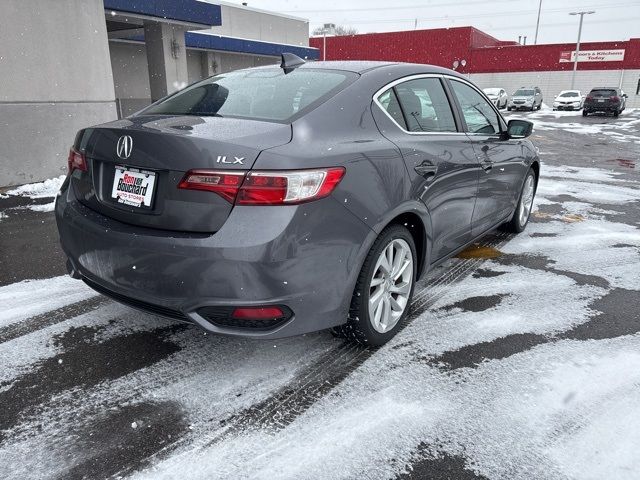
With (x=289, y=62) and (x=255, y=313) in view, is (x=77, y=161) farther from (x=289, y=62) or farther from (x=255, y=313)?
(x=289, y=62)

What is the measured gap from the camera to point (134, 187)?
2465 millimetres

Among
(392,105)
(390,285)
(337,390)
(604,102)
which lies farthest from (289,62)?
(604,102)

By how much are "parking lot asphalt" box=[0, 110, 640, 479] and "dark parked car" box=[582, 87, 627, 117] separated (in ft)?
101

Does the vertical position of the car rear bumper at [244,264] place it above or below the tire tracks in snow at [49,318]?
above

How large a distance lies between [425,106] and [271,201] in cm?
168

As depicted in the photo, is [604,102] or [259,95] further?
[604,102]

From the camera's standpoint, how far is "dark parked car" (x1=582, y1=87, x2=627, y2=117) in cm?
2977

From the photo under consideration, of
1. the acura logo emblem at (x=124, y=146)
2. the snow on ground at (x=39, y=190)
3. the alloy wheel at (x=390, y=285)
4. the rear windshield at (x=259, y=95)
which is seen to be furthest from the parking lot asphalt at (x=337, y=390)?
the snow on ground at (x=39, y=190)

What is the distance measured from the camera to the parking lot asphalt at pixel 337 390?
2.09 m

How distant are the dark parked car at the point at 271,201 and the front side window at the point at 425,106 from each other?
17mm

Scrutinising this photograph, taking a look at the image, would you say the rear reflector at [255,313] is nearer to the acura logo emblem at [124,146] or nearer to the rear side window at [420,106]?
the acura logo emblem at [124,146]

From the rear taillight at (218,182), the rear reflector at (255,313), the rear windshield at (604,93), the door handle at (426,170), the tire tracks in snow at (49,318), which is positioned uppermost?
the rear windshield at (604,93)

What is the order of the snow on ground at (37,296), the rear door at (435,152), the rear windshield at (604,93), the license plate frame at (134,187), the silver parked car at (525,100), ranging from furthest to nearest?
the silver parked car at (525,100) → the rear windshield at (604,93) → the snow on ground at (37,296) → the rear door at (435,152) → the license plate frame at (134,187)

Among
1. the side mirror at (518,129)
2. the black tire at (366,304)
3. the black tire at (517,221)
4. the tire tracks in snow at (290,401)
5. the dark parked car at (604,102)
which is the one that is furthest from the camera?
the dark parked car at (604,102)
